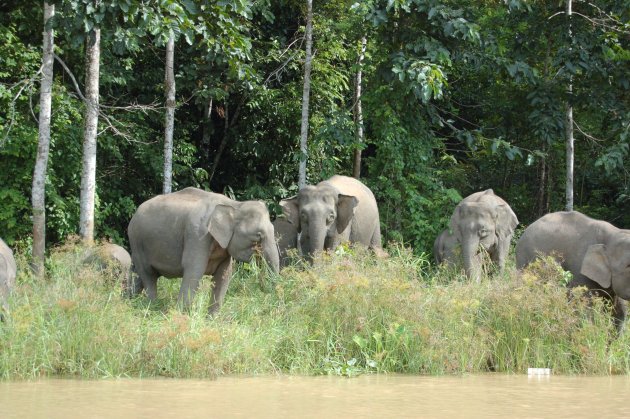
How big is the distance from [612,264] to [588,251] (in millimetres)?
360

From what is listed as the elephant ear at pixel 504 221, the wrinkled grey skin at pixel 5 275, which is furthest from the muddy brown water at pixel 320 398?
the elephant ear at pixel 504 221

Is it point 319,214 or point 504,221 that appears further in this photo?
point 504,221

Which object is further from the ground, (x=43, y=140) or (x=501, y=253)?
(x=43, y=140)

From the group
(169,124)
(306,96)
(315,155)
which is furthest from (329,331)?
(315,155)

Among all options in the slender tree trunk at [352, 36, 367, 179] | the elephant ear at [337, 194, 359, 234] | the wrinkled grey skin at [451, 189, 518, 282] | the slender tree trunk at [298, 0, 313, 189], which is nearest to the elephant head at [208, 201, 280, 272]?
the elephant ear at [337, 194, 359, 234]

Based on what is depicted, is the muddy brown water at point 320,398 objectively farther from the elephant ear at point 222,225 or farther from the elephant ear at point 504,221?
the elephant ear at point 504,221

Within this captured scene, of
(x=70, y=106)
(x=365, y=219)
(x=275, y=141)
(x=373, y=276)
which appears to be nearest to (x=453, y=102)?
(x=275, y=141)

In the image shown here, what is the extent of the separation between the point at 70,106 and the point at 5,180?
1.64 meters

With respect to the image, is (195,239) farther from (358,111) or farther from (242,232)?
(358,111)

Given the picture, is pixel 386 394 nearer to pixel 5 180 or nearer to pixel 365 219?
pixel 365 219

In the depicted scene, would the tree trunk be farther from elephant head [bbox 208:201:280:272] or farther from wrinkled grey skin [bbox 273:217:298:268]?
elephant head [bbox 208:201:280:272]

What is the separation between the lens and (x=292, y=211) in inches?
635

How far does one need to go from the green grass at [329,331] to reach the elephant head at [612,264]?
1.18 feet

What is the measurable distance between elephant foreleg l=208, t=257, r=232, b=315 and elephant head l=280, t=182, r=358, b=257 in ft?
5.33
